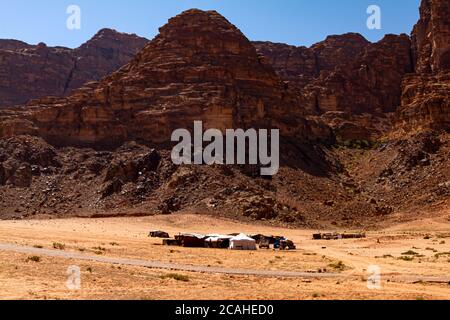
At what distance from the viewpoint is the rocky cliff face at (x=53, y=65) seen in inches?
5536

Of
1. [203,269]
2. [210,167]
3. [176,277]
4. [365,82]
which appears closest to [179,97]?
[210,167]

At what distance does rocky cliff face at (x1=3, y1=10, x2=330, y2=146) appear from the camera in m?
80.9

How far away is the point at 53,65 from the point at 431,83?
3772 inches

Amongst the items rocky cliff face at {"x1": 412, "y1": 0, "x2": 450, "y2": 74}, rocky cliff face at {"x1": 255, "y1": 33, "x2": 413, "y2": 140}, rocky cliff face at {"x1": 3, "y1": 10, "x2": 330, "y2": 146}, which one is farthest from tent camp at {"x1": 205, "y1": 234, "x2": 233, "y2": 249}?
rocky cliff face at {"x1": 412, "y1": 0, "x2": 450, "y2": 74}

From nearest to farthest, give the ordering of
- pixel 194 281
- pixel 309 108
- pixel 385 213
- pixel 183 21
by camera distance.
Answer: pixel 194 281, pixel 385 213, pixel 183 21, pixel 309 108

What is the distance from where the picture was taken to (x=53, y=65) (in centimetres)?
15162

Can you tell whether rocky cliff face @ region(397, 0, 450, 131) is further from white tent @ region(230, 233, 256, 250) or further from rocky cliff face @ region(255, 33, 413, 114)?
white tent @ region(230, 233, 256, 250)

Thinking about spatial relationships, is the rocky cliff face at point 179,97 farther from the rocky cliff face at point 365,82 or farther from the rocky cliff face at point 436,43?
the rocky cliff face at point 436,43

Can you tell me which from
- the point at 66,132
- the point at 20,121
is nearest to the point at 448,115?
the point at 66,132

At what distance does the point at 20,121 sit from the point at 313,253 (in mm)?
57589

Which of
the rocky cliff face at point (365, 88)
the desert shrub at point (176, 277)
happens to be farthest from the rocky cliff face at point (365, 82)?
the desert shrub at point (176, 277)

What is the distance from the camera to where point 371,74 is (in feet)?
415

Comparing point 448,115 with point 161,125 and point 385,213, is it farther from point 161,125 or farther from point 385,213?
point 161,125

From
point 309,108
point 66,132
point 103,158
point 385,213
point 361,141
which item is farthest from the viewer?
point 309,108
